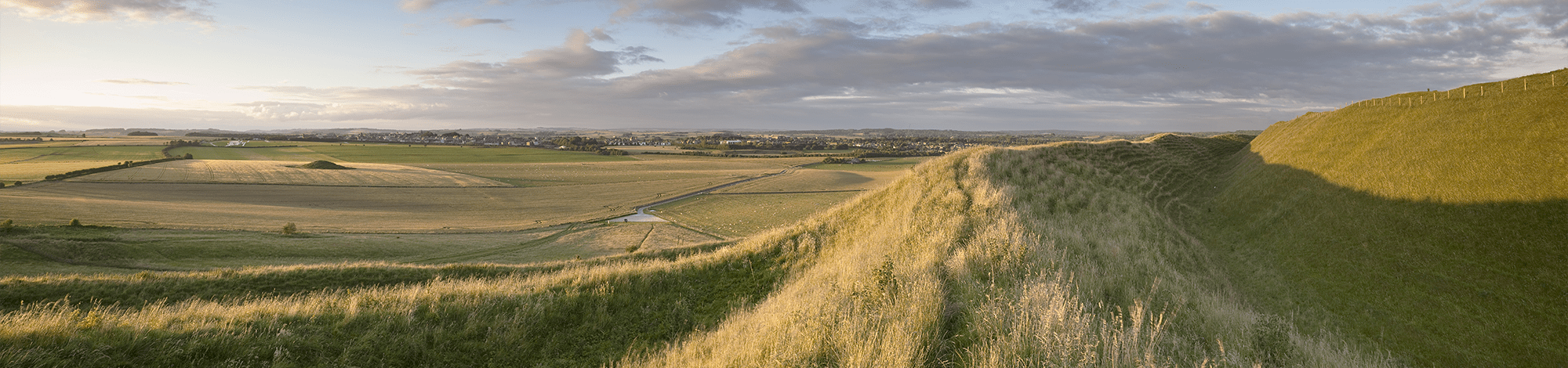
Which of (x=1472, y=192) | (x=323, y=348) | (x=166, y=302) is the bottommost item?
(x=166, y=302)

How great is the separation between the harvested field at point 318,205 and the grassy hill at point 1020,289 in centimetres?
4195

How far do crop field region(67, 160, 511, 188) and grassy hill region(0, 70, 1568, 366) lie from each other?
8368 cm

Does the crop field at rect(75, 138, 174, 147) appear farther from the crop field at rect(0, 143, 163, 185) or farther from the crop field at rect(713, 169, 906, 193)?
the crop field at rect(713, 169, 906, 193)

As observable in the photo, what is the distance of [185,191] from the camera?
229 ft

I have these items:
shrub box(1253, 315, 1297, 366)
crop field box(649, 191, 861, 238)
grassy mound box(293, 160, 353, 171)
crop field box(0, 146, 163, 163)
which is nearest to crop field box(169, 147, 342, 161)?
crop field box(0, 146, 163, 163)

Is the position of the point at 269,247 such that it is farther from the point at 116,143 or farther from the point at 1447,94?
the point at 116,143

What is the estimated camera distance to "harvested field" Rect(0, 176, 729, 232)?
158 feet

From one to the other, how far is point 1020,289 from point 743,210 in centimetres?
6549

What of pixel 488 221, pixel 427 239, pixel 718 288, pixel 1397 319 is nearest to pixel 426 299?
pixel 718 288

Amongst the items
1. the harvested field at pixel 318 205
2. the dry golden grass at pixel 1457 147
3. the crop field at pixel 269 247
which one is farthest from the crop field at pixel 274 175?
the dry golden grass at pixel 1457 147

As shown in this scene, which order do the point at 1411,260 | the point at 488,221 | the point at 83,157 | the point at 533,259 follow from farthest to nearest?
1. the point at 83,157
2. the point at 488,221
3. the point at 533,259
4. the point at 1411,260

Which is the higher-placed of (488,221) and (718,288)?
(718,288)

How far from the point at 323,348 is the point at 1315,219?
2610cm

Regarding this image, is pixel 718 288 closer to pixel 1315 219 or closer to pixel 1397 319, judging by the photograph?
pixel 1397 319
